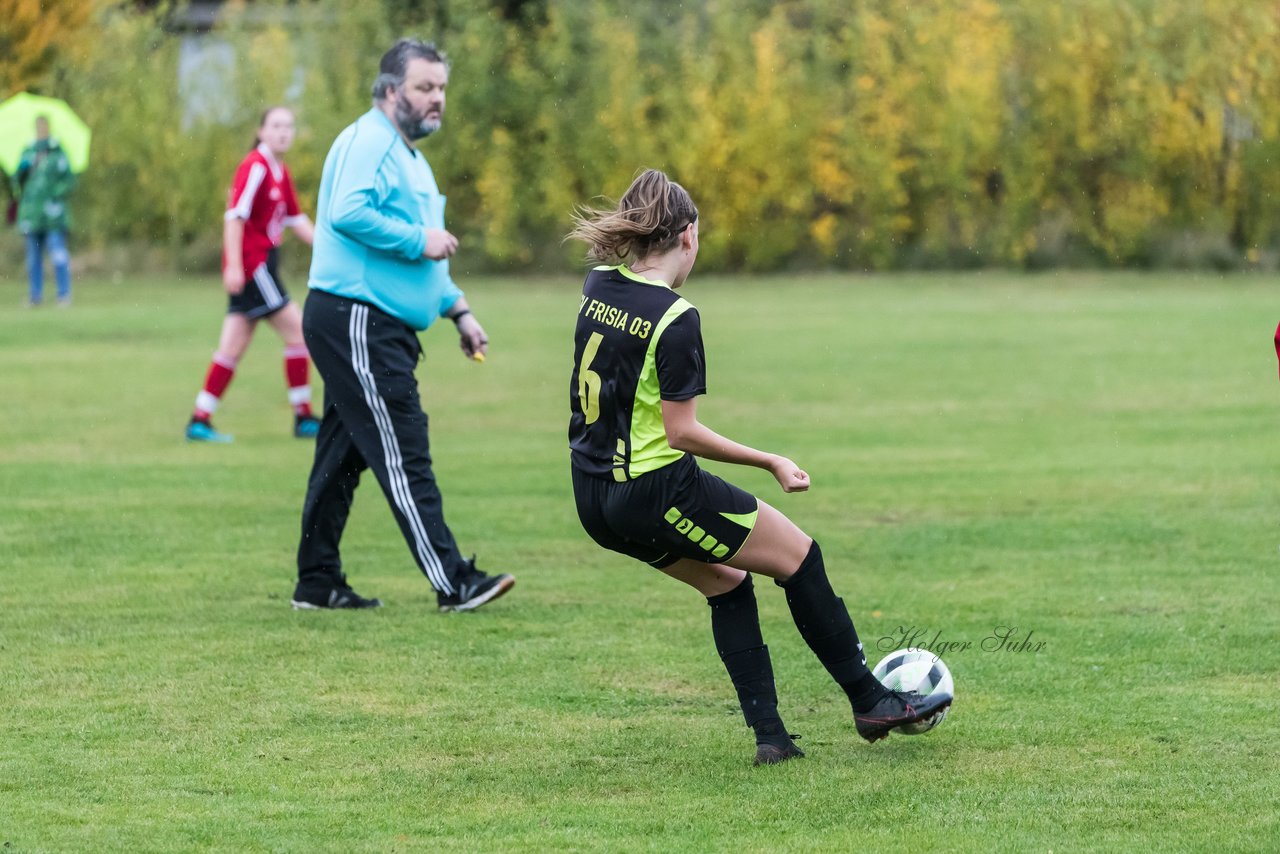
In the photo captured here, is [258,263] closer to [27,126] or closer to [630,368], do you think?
[630,368]

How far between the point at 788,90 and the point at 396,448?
78.7ft

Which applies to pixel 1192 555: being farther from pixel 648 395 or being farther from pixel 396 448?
pixel 648 395

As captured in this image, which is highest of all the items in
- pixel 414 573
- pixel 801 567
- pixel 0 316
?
pixel 801 567

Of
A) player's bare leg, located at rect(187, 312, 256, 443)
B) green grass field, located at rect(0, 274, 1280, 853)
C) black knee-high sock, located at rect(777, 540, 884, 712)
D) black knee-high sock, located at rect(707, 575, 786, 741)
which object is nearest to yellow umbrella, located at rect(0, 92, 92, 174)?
green grass field, located at rect(0, 274, 1280, 853)

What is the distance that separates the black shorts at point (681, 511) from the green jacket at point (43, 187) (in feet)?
64.3

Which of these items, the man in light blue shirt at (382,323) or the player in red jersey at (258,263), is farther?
the player in red jersey at (258,263)

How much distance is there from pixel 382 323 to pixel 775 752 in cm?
276

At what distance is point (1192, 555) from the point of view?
→ 8227 mm

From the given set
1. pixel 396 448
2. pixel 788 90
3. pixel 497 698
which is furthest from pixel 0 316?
pixel 497 698

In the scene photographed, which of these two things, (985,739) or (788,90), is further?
(788,90)

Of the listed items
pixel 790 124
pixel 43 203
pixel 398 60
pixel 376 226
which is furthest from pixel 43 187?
pixel 376 226

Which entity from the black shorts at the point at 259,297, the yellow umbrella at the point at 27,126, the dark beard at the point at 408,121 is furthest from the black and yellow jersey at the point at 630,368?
the yellow umbrella at the point at 27,126

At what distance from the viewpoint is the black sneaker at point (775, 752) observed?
16.9 ft

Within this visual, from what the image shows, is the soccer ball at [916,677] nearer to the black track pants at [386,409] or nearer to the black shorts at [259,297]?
the black track pants at [386,409]
